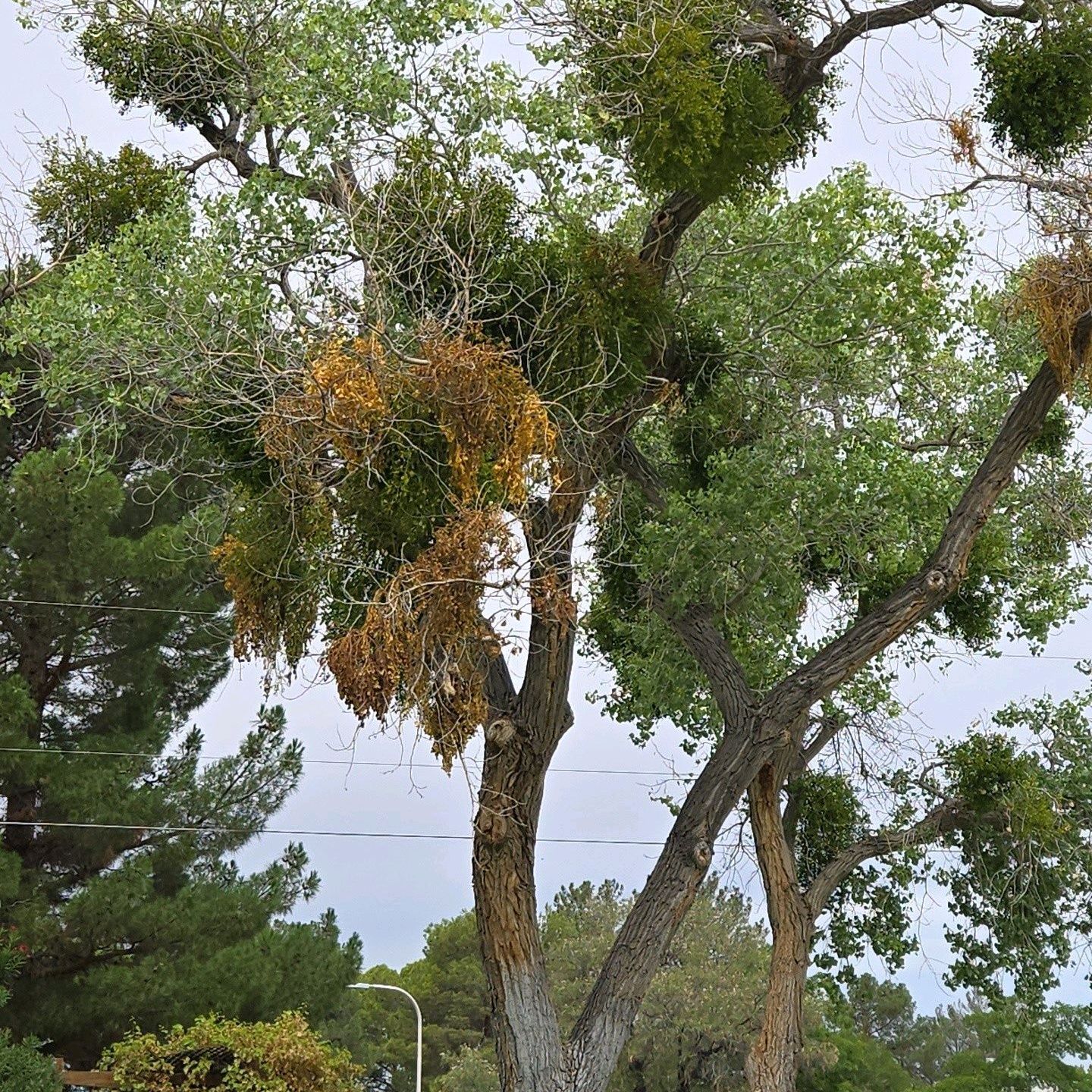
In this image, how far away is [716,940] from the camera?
19.9m

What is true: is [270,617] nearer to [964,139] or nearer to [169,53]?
[169,53]

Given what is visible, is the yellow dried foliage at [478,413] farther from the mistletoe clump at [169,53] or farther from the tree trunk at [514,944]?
the mistletoe clump at [169,53]

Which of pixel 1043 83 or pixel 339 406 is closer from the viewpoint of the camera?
pixel 339 406

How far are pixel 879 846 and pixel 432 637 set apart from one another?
16.6 ft

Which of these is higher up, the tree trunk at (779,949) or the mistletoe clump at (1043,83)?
the mistletoe clump at (1043,83)

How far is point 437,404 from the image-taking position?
5.56 metres

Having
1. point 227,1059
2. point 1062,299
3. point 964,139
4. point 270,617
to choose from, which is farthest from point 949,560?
point 227,1059

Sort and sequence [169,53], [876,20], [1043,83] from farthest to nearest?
1. [169,53]
2. [876,20]
3. [1043,83]

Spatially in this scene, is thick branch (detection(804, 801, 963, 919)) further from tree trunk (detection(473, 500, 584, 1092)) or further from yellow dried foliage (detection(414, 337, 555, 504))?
yellow dried foliage (detection(414, 337, 555, 504))

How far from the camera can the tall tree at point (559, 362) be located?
225 inches

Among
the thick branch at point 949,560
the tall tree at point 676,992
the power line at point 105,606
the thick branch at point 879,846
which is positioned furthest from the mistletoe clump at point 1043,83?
the tall tree at point 676,992

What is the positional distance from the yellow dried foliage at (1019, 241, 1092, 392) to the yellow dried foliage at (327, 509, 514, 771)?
9.72ft

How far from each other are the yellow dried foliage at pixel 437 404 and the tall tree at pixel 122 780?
207 inches

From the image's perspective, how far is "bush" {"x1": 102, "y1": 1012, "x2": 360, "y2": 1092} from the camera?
11.2 m
